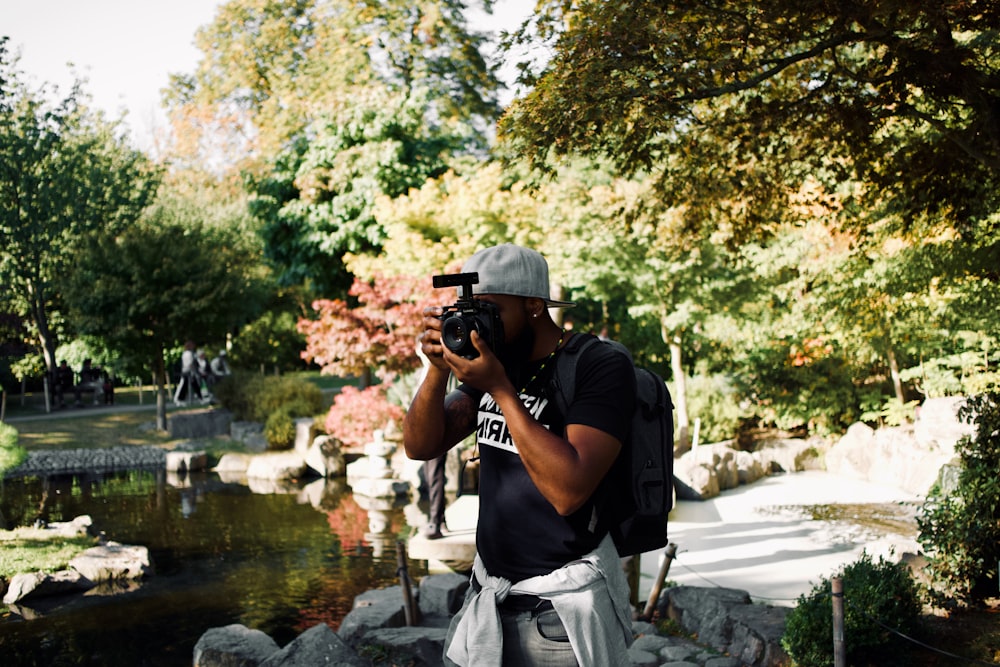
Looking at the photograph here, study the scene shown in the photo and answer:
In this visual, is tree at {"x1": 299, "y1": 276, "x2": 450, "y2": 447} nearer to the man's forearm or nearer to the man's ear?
the man's forearm

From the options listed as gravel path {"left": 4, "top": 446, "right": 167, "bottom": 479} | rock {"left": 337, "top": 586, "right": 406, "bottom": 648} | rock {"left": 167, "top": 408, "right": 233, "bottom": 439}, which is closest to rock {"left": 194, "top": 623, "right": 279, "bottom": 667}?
rock {"left": 337, "top": 586, "right": 406, "bottom": 648}

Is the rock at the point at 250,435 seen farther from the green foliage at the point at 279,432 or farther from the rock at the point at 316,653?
the rock at the point at 316,653

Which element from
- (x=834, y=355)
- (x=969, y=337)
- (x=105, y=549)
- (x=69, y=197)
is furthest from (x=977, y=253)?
(x=69, y=197)

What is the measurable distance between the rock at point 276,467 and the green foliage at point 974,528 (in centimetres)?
1148

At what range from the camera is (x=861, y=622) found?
15.8 ft

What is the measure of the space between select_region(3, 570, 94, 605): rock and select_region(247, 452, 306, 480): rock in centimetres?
667

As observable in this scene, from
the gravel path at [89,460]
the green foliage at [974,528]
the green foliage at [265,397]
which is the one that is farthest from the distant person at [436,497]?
the gravel path at [89,460]

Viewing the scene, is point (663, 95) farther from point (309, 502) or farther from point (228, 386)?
point (228, 386)

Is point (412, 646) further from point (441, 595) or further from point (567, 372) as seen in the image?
point (567, 372)

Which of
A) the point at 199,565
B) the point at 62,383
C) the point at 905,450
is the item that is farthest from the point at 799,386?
the point at 62,383

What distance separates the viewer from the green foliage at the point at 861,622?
Answer: 476cm

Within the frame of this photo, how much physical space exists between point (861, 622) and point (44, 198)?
2206 centimetres

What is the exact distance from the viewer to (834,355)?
1489 cm

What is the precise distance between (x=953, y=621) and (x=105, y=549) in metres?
7.76
